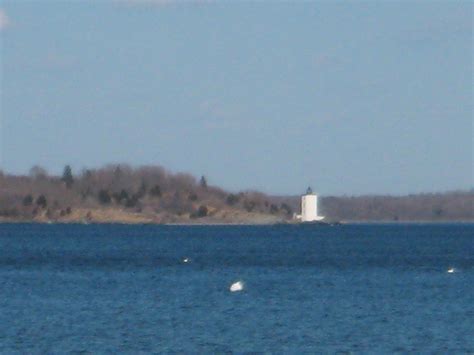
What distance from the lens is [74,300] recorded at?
176 feet

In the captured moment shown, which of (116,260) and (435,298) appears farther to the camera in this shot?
(116,260)

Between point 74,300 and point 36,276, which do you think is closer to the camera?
point 74,300

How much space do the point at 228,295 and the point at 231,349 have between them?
63.2 ft

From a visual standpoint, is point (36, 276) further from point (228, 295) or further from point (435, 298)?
point (435, 298)

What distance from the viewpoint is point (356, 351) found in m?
37.4

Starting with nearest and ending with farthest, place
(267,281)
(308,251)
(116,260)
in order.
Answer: (267,281), (116,260), (308,251)

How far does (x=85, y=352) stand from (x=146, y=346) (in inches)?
80.5

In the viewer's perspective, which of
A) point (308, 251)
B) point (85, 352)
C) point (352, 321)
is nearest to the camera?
point (85, 352)

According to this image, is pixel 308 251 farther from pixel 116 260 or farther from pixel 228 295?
pixel 228 295

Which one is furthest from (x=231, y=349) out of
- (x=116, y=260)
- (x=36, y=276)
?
(x=116, y=260)

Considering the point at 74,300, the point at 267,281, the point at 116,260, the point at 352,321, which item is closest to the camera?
the point at 352,321

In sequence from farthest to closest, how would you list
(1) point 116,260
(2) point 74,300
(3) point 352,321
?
1. (1) point 116,260
2. (2) point 74,300
3. (3) point 352,321

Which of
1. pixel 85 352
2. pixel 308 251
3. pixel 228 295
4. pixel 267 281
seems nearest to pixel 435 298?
pixel 228 295

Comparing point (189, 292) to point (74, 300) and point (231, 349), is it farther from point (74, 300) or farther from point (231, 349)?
point (231, 349)
